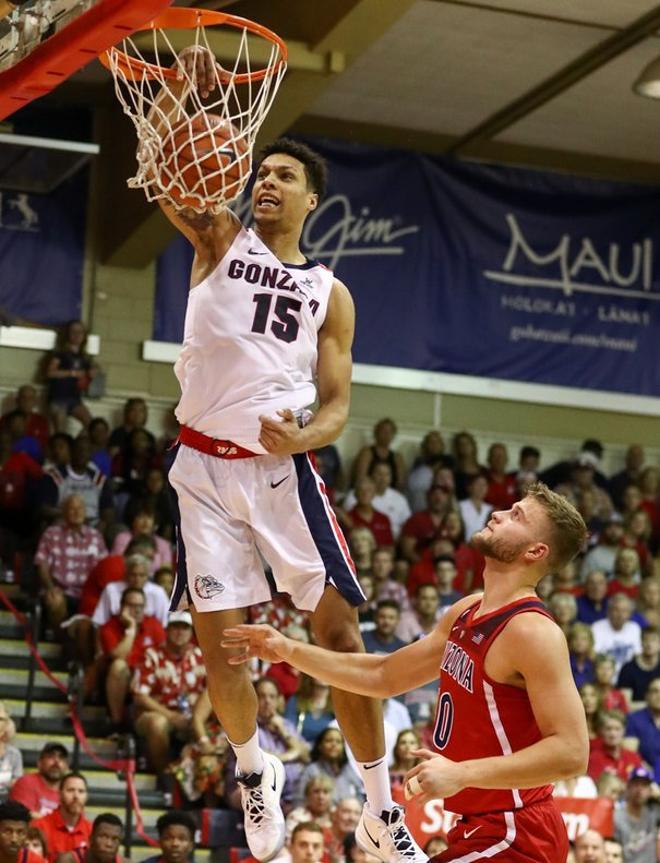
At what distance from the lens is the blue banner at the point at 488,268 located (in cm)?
1780

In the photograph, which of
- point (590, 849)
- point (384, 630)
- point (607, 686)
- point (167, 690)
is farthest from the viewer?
point (607, 686)

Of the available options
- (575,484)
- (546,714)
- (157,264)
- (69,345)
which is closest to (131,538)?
(69,345)

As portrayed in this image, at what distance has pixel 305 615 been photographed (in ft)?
42.9

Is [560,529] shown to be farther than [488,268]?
No

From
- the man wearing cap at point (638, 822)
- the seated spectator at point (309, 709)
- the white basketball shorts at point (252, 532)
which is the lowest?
the man wearing cap at point (638, 822)

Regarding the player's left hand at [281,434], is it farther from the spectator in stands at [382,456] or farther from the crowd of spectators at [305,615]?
the spectator in stands at [382,456]

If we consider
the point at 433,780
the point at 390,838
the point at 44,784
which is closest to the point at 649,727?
the point at 44,784

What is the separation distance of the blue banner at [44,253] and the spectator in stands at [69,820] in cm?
728

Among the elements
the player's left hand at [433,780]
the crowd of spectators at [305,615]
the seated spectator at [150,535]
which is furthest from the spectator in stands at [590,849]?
the player's left hand at [433,780]

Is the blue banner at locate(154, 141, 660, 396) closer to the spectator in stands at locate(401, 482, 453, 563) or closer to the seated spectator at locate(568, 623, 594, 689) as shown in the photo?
the spectator in stands at locate(401, 482, 453, 563)

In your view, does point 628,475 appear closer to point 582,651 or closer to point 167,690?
point 582,651

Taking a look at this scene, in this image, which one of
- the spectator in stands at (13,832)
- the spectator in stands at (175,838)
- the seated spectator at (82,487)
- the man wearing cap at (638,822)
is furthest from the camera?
the seated spectator at (82,487)

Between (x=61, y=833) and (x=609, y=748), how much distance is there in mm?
4733

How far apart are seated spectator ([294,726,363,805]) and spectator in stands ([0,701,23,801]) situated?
1.98 metres
